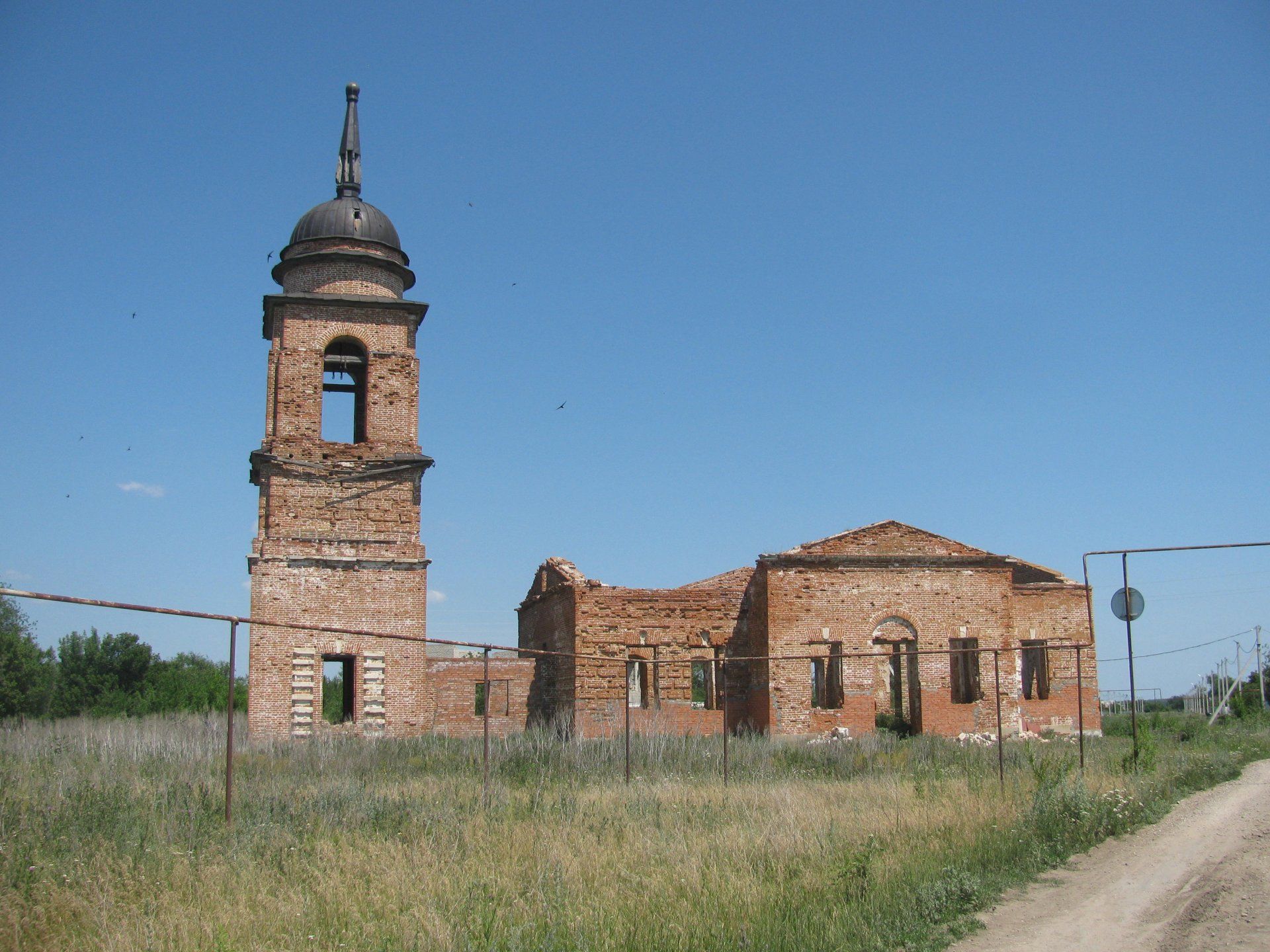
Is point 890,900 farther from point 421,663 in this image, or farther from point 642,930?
point 421,663

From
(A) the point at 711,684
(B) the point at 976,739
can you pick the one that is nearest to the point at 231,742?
(A) the point at 711,684

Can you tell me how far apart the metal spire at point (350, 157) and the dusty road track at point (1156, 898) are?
2034 cm

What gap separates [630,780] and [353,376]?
13.1 m

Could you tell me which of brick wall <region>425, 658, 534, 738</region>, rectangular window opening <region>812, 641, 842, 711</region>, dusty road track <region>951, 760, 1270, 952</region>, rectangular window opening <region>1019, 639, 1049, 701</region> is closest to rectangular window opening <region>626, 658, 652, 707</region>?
rectangular window opening <region>812, 641, 842, 711</region>

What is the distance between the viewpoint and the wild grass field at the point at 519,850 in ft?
23.7

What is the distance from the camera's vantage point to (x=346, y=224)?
23281mm

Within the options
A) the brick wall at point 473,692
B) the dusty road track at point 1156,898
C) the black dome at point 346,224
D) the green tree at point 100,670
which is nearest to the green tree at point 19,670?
the green tree at point 100,670

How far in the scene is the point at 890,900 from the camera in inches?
329

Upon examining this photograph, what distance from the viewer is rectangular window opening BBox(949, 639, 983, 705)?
83.4ft

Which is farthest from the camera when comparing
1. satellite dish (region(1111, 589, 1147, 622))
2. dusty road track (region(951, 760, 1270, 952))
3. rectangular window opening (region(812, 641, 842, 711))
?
rectangular window opening (region(812, 641, 842, 711))

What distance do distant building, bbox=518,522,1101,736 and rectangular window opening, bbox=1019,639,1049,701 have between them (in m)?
1.62

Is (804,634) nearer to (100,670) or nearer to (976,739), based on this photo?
(976,739)

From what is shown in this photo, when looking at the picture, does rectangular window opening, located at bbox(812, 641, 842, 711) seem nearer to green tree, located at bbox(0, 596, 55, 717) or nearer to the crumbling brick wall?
the crumbling brick wall

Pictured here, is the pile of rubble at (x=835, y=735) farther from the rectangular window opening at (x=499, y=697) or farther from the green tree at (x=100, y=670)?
the green tree at (x=100, y=670)
